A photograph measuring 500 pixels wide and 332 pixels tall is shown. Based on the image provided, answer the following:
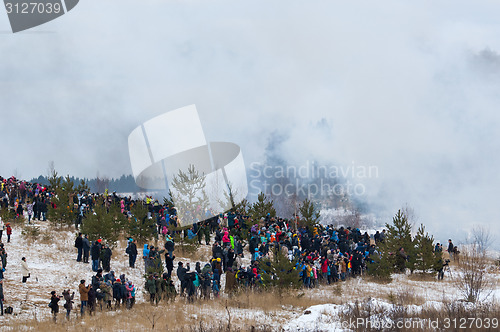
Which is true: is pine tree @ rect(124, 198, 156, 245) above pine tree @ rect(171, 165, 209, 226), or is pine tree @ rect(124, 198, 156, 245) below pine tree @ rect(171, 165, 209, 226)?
below

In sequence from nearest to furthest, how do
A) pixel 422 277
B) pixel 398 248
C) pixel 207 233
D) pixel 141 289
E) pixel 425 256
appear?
pixel 141 289 < pixel 422 277 < pixel 425 256 < pixel 398 248 < pixel 207 233

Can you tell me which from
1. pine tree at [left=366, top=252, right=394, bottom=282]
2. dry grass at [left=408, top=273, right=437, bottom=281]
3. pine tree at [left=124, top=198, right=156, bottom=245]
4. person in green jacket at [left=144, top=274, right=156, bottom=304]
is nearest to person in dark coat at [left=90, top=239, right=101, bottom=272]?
person in green jacket at [left=144, top=274, right=156, bottom=304]

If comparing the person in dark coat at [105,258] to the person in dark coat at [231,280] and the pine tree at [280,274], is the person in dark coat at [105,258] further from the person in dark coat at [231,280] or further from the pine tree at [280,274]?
the pine tree at [280,274]

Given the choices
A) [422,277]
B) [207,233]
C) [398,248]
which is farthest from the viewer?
[207,233]

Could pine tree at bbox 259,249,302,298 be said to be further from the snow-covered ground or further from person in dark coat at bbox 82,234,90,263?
person in dark coat at bbox 82,234,90,263

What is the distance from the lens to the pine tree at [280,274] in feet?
62.8

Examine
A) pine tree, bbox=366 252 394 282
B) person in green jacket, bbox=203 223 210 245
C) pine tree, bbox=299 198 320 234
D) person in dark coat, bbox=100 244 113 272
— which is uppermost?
pine tree, bbox=299 198 320 234

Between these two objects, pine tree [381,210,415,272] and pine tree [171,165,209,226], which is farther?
pine tree [171,165,209,226]

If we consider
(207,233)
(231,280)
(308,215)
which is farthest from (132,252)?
(308,215)

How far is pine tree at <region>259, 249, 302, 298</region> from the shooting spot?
1914cm

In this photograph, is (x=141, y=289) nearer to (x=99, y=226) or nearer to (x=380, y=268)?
(x=99, y=226)

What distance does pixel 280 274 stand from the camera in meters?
19.1

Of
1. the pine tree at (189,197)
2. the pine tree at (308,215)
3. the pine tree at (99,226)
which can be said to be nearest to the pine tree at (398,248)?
the pine tree at (308,215)

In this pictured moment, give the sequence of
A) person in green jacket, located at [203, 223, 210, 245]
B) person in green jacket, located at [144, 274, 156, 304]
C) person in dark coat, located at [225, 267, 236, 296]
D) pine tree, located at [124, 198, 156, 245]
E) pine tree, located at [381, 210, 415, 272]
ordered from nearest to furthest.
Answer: person in green jacket, located at [144, 274, 156, 304] → person in dark coat, located at [225, 267, 236, 296] → pine tree, located at [381, 210, 415, 272] → pine tree, located at [124, 198, 156, 245] → person in green jacket, located at [203, 223, 210, 245]
